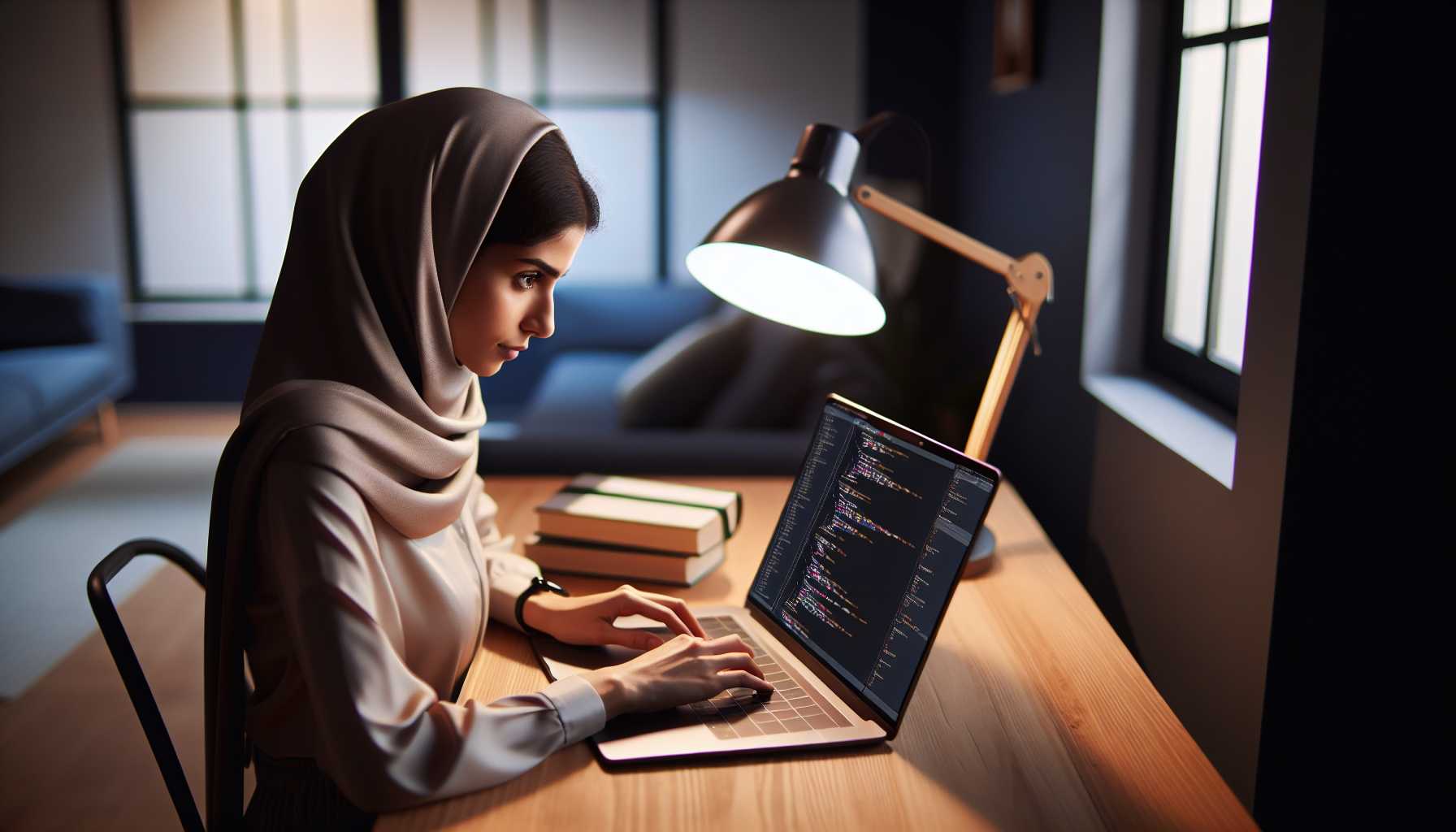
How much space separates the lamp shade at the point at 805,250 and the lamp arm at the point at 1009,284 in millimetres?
111

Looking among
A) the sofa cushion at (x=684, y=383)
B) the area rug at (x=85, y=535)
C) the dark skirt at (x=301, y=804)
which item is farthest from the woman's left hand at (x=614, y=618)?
the area rug at (x=85, y=535)

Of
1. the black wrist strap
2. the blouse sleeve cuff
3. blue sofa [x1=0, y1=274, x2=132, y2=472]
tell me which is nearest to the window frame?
blue sofa [x1=0, y1=274, x2=132, y2=472]

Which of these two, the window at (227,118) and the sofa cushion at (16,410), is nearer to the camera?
the sofa cushion at (16,410)

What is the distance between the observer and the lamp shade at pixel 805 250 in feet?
3.99

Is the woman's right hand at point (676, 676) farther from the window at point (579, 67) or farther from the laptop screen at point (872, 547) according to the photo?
the window at point (579, 67)

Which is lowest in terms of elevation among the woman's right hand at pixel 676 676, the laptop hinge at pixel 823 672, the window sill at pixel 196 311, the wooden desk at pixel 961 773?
the window sill at pixel 196 311

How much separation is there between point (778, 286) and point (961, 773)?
65 cm

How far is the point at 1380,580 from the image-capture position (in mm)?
1177

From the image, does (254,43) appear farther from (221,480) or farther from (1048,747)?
(1048,747)

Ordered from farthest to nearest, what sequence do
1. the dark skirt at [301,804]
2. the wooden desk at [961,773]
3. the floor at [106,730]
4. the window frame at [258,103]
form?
1. the window frame at [258,103]
2. the floor at [106,730]
3. the dark skirt at [301,804]
4. the wooden desk at [961,773]

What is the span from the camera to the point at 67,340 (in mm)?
4820

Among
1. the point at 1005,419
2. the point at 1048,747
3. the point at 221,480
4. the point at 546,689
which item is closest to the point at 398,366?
the point at 221,480

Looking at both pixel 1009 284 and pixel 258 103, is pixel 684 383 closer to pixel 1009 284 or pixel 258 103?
pixel 1009 284

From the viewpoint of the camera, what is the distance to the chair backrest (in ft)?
A: 3.76
